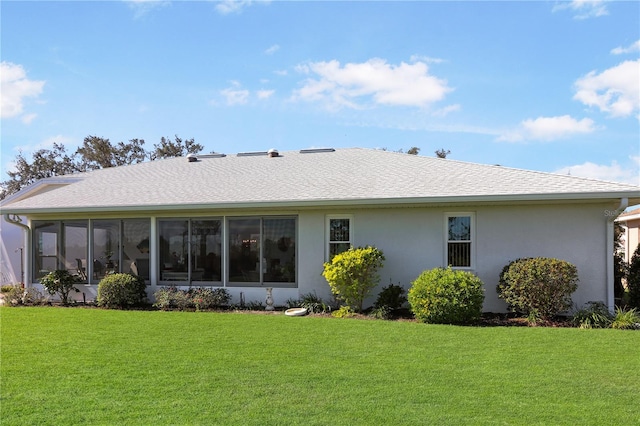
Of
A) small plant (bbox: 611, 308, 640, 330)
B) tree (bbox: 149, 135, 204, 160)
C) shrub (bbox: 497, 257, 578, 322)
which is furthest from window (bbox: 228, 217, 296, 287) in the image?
tree (bbox: 149, 135, 204, 160)

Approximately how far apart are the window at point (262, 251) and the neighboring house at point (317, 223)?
28mm

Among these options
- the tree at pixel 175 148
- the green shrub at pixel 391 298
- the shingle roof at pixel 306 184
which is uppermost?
the tree at pixel 175 148

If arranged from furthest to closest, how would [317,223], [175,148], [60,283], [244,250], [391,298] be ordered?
[175,148], [60,283], [244,250], [317,223], [391,298]

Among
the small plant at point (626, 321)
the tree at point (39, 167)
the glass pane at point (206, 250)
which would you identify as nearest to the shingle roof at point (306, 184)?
the glass pane at point (206, 250)

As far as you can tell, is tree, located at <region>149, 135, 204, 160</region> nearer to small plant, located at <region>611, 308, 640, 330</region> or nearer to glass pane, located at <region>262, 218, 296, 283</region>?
glass pane, located at <region>262, 218, 296, 283</region>

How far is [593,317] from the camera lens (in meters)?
9.91

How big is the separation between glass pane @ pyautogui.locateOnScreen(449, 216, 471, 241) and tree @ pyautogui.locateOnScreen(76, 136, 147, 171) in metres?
33.1

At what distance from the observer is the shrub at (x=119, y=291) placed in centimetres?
1256

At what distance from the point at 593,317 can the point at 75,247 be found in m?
13.7

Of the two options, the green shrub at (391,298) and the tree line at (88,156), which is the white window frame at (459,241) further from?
the tree line at (88,156)

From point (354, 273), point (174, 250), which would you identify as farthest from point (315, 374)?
point (174, 250)

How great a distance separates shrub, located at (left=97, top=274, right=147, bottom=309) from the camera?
41.2ft

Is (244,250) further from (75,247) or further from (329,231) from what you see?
(75,247)

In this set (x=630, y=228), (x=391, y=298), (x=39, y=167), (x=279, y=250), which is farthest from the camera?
(x=39, y=167)
